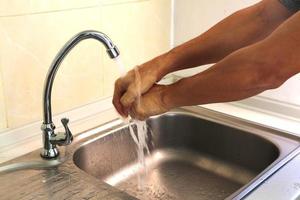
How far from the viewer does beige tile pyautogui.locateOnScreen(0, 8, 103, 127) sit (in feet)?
2.97

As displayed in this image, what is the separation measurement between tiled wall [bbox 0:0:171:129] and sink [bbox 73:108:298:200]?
0.15m

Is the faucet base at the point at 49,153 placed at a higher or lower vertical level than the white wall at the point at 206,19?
lower

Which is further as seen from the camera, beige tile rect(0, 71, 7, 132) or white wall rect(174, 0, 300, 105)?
white wall rect(174, 0, 300, 105)

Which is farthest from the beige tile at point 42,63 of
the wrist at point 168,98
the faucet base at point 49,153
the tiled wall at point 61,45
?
the wrist at point 168,98

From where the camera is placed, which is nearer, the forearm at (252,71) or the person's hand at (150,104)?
the forearm at (252,71)

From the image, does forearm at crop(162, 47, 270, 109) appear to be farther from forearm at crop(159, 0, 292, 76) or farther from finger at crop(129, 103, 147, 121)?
forearm at crop(159, 0, 292, 76)

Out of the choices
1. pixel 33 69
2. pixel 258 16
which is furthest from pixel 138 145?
pixel 258 16

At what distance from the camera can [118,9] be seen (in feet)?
3.71

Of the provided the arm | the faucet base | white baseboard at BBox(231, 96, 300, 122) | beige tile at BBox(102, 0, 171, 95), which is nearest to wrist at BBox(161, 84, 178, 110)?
the arm

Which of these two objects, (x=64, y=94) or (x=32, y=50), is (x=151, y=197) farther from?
(x=32, y=50)

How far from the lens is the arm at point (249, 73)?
596mm

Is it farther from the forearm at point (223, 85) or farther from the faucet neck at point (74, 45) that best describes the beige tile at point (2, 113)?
the forearm at point (223, 85)

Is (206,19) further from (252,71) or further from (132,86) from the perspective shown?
(252,71)

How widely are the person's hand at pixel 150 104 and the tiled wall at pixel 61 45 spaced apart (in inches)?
11.8
